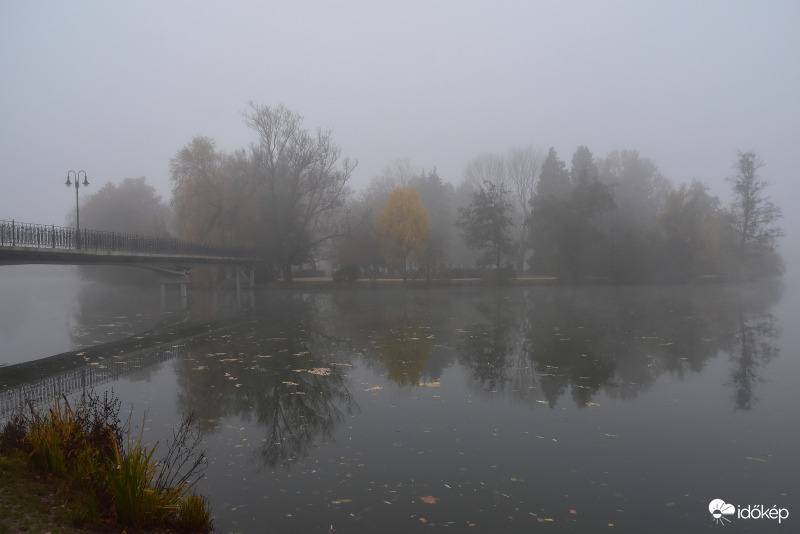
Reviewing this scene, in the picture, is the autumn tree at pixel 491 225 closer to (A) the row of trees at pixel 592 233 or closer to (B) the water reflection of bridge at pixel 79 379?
(A) the row of trees at pixel 592 233

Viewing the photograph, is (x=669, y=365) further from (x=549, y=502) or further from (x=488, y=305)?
(x=488, y=305)

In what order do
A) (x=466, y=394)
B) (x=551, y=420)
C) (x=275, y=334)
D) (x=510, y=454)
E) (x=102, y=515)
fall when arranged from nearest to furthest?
(x=102, y=515), (x=510, y=454), (x=551, y=420), (x=466, y=394), (x=275, y=334)

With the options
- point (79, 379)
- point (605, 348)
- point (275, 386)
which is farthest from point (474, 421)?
point (79, 379)

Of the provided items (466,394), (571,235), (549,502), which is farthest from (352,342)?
(571,235)

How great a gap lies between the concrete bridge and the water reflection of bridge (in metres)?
9.16

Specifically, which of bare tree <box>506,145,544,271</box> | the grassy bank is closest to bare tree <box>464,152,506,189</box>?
bare tree <box>506,145,544,271</box>

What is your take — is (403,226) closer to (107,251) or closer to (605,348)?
(107,251)

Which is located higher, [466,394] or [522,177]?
[522,177]

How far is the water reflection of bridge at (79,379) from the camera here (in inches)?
346

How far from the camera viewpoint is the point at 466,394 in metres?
9.00

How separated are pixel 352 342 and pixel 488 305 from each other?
46.0ft

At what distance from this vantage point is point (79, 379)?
10492 millimetres

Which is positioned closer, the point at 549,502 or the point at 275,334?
the point at 549,502

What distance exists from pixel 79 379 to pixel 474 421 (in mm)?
8078
